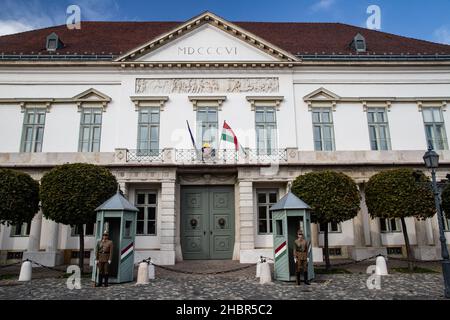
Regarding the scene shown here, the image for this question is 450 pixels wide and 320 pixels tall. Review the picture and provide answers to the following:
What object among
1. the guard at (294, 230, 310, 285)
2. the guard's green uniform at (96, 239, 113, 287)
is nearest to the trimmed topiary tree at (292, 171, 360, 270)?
the guard at (294, 230, 310, 285)

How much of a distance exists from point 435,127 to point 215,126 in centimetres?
1203

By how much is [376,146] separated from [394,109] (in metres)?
2.38

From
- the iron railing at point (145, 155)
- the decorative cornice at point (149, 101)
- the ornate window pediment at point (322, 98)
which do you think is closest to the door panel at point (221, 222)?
the iron railing at point (145, 155)

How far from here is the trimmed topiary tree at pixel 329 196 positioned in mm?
12406

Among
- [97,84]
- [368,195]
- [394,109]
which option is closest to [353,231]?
[368,195]

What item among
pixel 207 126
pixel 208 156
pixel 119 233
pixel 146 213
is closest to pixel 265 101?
pixel 207 126

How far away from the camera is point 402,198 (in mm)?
12641

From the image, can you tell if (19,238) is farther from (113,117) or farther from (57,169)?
(113,117)

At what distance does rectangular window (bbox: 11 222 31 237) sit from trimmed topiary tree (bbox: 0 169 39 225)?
3658mm

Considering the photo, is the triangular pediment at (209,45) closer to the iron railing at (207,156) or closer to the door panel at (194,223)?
the iron railing at (207,156)

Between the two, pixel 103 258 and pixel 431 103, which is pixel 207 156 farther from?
pixel 431 103

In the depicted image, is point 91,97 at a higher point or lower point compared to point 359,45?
lower

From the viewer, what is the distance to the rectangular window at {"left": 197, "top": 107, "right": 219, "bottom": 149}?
1730 centimetres

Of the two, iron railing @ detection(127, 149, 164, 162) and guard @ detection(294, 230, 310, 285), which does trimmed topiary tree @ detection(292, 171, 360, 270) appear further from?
iron railing @ detection(127, 149, 164, 162)
